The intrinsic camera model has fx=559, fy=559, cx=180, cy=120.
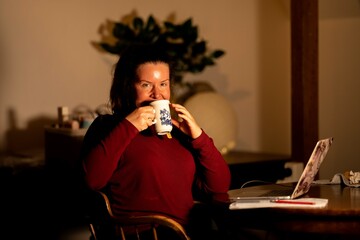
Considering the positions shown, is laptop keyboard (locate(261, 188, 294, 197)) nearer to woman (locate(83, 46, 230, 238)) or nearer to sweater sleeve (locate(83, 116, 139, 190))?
woman (locate(83, 46, 230, 238))

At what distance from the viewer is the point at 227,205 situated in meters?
1.58

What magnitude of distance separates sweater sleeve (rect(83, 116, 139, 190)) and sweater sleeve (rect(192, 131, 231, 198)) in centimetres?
24

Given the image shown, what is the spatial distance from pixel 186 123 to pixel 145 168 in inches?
8.1

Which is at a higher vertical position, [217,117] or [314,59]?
[314,59]

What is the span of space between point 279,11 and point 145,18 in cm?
91

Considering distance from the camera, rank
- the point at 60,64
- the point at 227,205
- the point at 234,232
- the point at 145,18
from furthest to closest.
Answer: the point at 145,18, the point at 60,64, the point at 234,232, the point at 227,205

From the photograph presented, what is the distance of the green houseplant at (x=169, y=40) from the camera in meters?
3.05

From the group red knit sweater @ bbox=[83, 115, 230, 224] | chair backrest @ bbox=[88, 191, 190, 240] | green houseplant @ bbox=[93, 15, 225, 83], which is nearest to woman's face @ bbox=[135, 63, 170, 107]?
red knit sweater @ bbox=[83, 115, 230, 224]

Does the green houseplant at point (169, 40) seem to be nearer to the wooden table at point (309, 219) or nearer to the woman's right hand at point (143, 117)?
the woman's right hand at point (143, 117)

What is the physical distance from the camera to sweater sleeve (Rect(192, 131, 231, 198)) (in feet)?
5.95

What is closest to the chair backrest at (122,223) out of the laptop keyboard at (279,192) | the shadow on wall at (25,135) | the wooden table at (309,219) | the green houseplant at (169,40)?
the wooden table at (309,219)

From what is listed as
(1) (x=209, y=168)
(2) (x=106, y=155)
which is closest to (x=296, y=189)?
(1) (x=209, y=168)

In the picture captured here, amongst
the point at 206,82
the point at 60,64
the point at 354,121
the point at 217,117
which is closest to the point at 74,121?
the point at 60,64

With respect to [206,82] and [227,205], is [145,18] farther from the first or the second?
[227,205]
